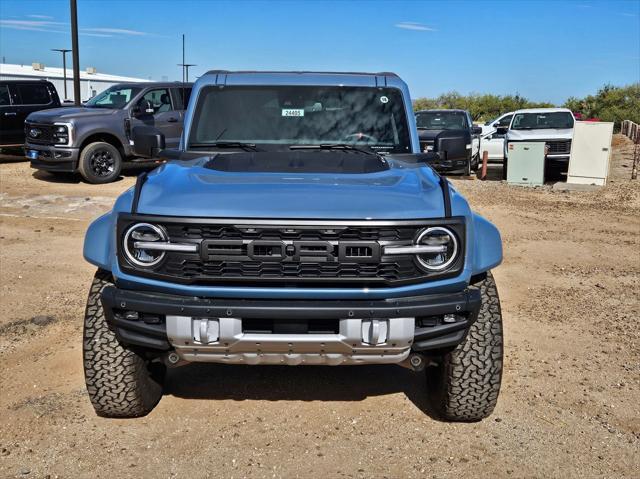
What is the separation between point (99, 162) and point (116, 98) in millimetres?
1479

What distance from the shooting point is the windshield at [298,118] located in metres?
4.52

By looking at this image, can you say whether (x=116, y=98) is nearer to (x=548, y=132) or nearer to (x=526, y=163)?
(x=526, y=163)

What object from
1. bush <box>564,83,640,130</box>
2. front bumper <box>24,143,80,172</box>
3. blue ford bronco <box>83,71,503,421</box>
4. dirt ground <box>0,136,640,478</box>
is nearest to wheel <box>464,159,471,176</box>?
front bumper <box>24,143,80,172</box>

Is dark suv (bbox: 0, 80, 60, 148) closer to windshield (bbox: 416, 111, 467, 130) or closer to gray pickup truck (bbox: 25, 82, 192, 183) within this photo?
gray pickup truck (bbox: 25, 82, 192, 183)

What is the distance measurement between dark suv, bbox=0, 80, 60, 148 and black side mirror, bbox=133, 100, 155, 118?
3795mm

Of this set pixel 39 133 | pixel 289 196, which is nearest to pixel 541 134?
pixel 39 133

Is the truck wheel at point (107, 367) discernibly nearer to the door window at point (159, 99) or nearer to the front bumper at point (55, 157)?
the front bumper at point (55, 157)

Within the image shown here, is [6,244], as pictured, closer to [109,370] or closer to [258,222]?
[109,370]

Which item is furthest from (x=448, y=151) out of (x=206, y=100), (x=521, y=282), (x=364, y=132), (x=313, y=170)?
(x=521, y=282)

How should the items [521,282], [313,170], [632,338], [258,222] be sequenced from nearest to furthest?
1. [258,222]
2. [313,170]
3. [632,338]
4. [521,282]

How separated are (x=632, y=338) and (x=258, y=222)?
138 inches

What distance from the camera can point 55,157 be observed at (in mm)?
13297

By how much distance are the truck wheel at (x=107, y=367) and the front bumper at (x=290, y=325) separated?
35cm

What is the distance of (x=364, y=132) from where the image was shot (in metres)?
4.58
